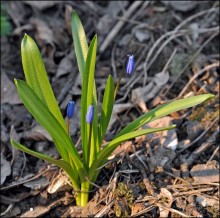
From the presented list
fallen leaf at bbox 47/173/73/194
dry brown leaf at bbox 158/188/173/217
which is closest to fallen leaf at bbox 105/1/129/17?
fallen leaf at bbox 47/173/73/194

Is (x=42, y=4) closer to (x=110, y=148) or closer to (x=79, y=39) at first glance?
(x=79, y=39)

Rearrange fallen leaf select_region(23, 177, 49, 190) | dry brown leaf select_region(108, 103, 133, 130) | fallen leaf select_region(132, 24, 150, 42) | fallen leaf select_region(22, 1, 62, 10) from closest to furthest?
fallen leaf select_region(23, 177, 49, 190), dry brown leaf select_region(108, 103, 133, 130), fallen leaf select_region(132, 24, 150, 42), fallen leaf select_region(22, 1, 62, 10)

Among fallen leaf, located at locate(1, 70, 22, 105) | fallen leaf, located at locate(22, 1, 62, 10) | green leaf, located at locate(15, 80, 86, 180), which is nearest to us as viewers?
green leaf, located at locate(15, 80, 86, 180)

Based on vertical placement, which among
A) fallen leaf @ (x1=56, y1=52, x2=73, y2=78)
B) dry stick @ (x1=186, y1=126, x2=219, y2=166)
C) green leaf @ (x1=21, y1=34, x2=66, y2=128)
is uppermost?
green leaf @ (x1=21, y1=34, x2=66, y2=128)

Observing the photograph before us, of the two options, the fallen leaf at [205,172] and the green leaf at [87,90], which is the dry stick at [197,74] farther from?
the green leaf at [87,90]

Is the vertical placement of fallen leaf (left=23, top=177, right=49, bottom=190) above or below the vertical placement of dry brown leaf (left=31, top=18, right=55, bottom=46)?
below

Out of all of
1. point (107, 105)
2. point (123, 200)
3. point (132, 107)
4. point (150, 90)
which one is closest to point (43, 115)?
point (107, 105)

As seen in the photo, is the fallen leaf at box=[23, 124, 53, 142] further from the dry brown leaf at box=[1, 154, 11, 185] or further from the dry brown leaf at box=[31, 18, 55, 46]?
the dry brown leaf at box=[31, 18, 55, 46]

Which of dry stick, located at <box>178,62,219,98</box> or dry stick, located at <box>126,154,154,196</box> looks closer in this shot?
dry stick, located at <box>126,154,154,196</box>
